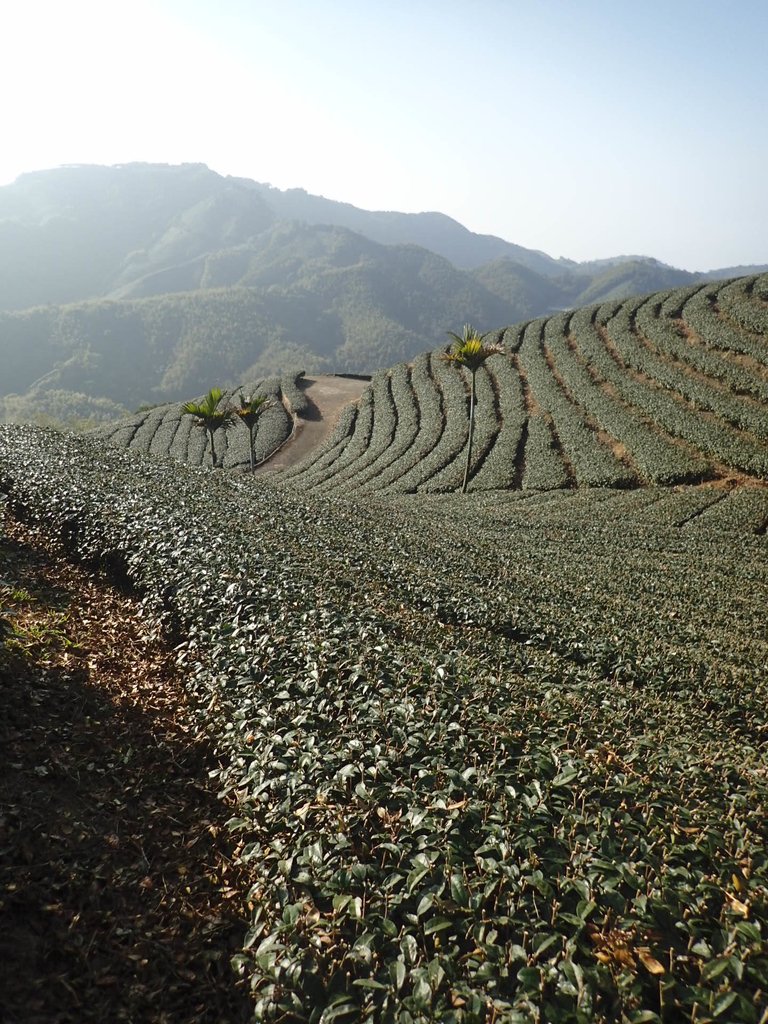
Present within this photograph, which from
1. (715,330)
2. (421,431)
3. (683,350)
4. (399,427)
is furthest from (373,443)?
(715,330)

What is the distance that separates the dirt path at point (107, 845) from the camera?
130 inches

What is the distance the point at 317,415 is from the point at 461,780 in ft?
160

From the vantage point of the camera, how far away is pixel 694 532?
19016 millimetres

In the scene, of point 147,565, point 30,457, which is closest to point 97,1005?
point 147,565

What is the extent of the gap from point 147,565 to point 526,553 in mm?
8188

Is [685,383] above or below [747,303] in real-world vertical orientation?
below

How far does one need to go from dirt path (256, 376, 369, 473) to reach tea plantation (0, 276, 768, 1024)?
29.7 m

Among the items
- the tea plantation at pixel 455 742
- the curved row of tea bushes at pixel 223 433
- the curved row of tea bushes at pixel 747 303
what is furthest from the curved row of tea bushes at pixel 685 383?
the curved row of tea bushes at pixel 223 433

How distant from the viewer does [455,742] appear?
427 centimetres

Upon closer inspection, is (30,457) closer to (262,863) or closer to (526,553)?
(526,553)

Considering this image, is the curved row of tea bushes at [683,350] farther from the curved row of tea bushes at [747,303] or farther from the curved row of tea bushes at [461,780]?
the curved row of tea bushes at [461,780]

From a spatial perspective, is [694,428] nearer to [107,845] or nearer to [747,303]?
[747,303]

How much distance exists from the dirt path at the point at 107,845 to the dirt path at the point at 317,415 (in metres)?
37.3

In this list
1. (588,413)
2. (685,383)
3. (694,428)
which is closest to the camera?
(694,428)
